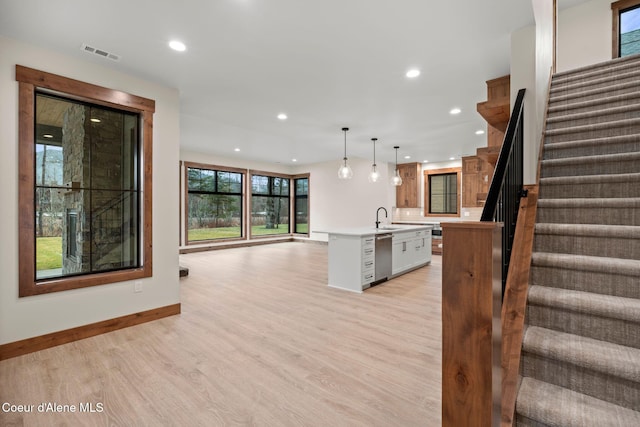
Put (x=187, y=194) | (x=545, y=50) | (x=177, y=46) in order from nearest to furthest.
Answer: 1. (x=177, y=46)
2. (x=545, y=50)
3. (x=187, y=194)

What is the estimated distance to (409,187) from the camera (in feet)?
30.9

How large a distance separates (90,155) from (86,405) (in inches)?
94.5

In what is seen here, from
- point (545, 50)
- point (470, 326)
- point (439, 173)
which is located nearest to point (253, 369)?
point (470, 326)

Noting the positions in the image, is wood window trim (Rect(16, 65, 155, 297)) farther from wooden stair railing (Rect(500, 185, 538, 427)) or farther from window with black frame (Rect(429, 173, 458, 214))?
window with black frame (Rect(429, 173, 458, 214))

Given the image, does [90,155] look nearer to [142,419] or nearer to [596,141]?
[142,419]

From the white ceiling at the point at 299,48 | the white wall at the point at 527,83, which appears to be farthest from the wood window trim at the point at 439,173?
the white wall at the point at 527,83

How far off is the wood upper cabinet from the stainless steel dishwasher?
4.47 meters

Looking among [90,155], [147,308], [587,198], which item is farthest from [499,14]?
[147,308]

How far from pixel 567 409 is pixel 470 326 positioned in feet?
2.35

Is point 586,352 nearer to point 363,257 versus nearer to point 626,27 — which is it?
point 363,257

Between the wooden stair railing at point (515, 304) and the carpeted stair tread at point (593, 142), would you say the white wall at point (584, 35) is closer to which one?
the carpeted stair tread at point (593, 142)

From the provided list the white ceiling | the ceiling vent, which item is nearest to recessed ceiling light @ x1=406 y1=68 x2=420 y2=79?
the white ceiling

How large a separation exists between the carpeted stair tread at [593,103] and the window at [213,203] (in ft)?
26.0

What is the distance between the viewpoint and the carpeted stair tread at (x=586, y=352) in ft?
4.31
